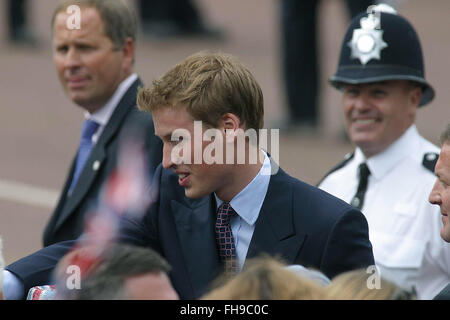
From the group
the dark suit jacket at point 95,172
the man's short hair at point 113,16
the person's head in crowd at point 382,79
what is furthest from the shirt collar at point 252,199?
the man's short hair at point 113,16

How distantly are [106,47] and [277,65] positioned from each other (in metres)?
5.92

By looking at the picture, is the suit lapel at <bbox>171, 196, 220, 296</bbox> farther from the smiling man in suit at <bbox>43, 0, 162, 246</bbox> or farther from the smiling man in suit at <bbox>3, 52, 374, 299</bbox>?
the smiling man in suit at <bbox>43, 0, 162, 246</bbox>

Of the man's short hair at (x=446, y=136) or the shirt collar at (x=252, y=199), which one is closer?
the shirt collar at (x=252, y=199)

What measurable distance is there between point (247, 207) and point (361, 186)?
4.18 ft

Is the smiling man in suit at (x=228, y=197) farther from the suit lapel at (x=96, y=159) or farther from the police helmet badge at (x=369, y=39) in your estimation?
the police helmet badge at (x=369, y=39)

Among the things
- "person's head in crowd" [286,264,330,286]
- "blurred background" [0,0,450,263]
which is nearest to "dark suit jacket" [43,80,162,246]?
"person's head in crowd" [286,264,330,286]

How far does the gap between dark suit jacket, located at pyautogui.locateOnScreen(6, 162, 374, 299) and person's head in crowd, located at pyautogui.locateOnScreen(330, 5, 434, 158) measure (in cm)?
127

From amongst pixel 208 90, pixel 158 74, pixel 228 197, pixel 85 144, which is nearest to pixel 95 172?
pixel 85 144

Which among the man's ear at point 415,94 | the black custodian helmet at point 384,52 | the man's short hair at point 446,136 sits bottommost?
the man's ear at point 415,94

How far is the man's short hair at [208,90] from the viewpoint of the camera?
127 inches

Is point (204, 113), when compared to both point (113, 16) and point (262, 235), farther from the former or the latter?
point (113, 16)

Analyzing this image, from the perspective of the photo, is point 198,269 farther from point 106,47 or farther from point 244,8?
point 244,8

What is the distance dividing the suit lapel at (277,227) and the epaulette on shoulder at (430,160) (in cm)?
120
